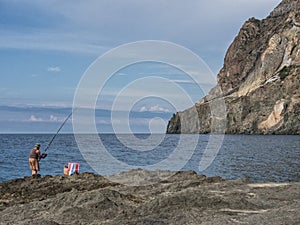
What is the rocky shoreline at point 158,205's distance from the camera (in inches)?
622

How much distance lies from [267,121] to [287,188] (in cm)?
16577

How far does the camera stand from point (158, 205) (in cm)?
1764

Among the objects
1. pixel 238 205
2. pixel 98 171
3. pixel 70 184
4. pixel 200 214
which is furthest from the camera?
pixel 98 171

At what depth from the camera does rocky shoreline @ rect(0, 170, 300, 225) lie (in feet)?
51.9

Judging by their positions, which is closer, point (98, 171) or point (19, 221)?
point (19, 221)

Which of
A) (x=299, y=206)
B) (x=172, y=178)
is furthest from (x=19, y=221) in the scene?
(x=172, y=178)

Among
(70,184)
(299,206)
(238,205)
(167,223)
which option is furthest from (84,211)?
(70,184)

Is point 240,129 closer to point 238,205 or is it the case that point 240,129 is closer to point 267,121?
point 267,121

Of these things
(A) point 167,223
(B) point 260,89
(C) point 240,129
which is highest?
(B) point 260,89

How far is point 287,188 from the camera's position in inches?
884

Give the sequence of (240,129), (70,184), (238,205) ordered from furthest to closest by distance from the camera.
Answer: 1. (240,129)
2. (70,184)
3. (238,205)

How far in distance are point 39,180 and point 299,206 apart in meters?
15.8

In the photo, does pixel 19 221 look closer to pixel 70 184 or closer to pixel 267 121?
pixel 70 184

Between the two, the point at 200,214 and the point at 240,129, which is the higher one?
the point at 240,129
